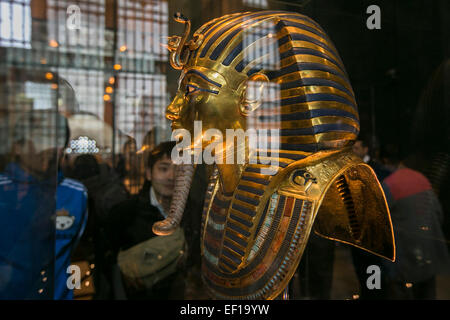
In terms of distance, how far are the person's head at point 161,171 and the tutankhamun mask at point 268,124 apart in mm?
411

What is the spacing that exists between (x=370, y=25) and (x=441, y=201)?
1130mm

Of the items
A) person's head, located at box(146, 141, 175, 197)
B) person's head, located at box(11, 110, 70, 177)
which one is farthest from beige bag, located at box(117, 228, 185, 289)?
person's head, located at box(11, 110, 70, 177)

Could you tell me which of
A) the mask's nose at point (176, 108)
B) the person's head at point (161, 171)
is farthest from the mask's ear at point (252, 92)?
the person's head at point (161, 171)

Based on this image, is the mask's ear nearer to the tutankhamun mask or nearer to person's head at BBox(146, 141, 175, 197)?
the tutankhamun mask

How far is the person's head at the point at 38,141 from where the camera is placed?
5.23 feet

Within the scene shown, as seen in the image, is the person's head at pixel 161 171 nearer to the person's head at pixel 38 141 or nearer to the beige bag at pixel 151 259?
the beige bag at pixel 151 259

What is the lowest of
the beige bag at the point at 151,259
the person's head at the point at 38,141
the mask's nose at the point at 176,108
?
the beige bag at the point at 151,259

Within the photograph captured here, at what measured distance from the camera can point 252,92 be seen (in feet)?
4.38

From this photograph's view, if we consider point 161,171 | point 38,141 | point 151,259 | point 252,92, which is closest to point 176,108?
point 252,92

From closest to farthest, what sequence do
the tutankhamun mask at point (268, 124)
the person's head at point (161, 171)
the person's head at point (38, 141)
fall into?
the tutankhamun mask at point (268, 124)
the person's head at point (38, 141)
the person's head at point (161, 171)

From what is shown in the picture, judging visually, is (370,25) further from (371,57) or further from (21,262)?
(21,262)

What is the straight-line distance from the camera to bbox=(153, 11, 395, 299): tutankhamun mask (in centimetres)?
125

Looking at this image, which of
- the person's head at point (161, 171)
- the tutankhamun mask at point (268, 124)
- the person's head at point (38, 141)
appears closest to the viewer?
the tutankhamun mask at point (268, 124)

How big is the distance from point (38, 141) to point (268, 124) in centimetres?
120
